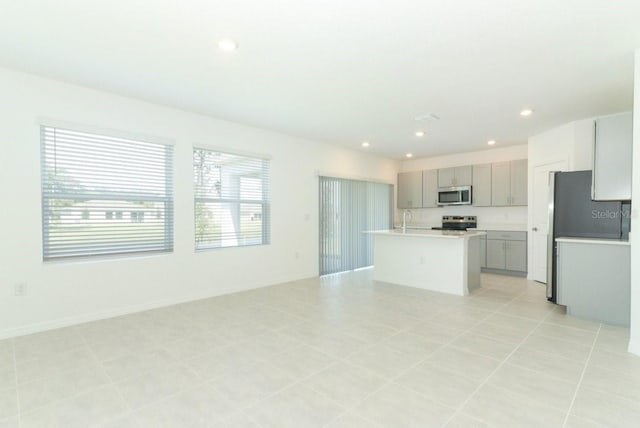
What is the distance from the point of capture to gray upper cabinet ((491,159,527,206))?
5.95 m

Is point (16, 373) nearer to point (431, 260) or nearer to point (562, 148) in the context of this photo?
point (431, 260)

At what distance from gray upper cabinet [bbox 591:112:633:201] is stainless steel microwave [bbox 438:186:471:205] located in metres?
3.22

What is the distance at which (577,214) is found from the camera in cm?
406

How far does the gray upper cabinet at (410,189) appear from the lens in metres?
7.42

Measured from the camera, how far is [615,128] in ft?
10.9

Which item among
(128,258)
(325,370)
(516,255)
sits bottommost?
(325,370)

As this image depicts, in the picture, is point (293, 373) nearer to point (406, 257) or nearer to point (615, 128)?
point (406, 257)

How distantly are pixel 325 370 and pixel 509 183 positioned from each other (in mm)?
5483

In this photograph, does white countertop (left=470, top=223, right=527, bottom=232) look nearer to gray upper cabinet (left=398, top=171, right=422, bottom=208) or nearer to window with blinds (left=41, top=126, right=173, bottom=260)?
gray upper cabinet (left=398, top=171, right=422, bottom=208)

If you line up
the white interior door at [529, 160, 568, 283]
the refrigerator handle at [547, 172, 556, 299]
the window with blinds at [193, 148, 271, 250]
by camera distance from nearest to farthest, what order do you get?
the refrigerator handle at [547, 172, 556, 299] → the window with blinds at [193, 148, 271, 250] → the white interior door at [529, 160, 568, 283]

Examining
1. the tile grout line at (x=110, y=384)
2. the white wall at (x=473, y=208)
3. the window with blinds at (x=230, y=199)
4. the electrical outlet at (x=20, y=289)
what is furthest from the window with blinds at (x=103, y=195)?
the white wall at (x=473, y=208)

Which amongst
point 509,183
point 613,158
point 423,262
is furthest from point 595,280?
point 509,183

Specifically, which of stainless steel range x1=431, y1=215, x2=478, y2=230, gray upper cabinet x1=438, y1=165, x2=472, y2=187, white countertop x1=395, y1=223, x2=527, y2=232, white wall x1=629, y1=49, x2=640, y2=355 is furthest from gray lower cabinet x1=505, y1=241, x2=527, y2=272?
white wall x1=629, y1=49, x2=640, y2=355

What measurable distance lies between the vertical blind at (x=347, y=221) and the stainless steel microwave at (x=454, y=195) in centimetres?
134
